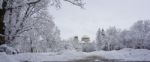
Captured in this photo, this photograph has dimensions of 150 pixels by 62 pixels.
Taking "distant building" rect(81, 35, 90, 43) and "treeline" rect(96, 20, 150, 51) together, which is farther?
"distant building" rect(81, 35, 90, 43)

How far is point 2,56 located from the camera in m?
12.1

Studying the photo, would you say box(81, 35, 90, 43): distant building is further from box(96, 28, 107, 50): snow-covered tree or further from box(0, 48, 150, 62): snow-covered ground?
box(0, 48, 150, 62): snow-covered ground

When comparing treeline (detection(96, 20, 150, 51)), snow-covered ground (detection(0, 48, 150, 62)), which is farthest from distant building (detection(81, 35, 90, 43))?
snow-covered ground (detection(0, 48, 150, 62))

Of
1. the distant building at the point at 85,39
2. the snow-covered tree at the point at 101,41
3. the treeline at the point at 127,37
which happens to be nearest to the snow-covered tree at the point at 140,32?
the treeline at the point at 127,37

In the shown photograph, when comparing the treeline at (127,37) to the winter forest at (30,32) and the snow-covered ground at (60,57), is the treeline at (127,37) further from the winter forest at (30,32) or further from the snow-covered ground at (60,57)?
the snow-covered ground at (60,57)

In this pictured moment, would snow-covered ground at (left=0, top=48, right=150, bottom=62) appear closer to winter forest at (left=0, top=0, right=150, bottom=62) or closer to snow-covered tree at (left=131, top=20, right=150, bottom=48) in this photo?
winter forest at (left=0, top=0, right=150, bottom=62)

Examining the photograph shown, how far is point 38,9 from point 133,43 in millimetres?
76852

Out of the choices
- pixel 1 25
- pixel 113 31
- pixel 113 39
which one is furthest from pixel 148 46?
pixel 1 25

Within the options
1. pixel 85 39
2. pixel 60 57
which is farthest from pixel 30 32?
pixel 85 39

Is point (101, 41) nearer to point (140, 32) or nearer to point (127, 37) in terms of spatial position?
point (127, 37)

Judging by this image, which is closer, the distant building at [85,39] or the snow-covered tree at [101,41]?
the snow-covered tree at [101,41]

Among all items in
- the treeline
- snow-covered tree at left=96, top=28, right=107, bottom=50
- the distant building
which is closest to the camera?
the treeline

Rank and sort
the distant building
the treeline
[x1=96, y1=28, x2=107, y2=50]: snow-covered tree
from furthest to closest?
1. the distant building
2. [x1=96, y1=28, x2=107, y2=50]: snow-covered tree
3. the treeline

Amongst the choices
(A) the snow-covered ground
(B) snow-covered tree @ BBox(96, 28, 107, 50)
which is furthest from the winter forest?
(B) snow-covered tree @ BBox(96, 28, 107, 50)
